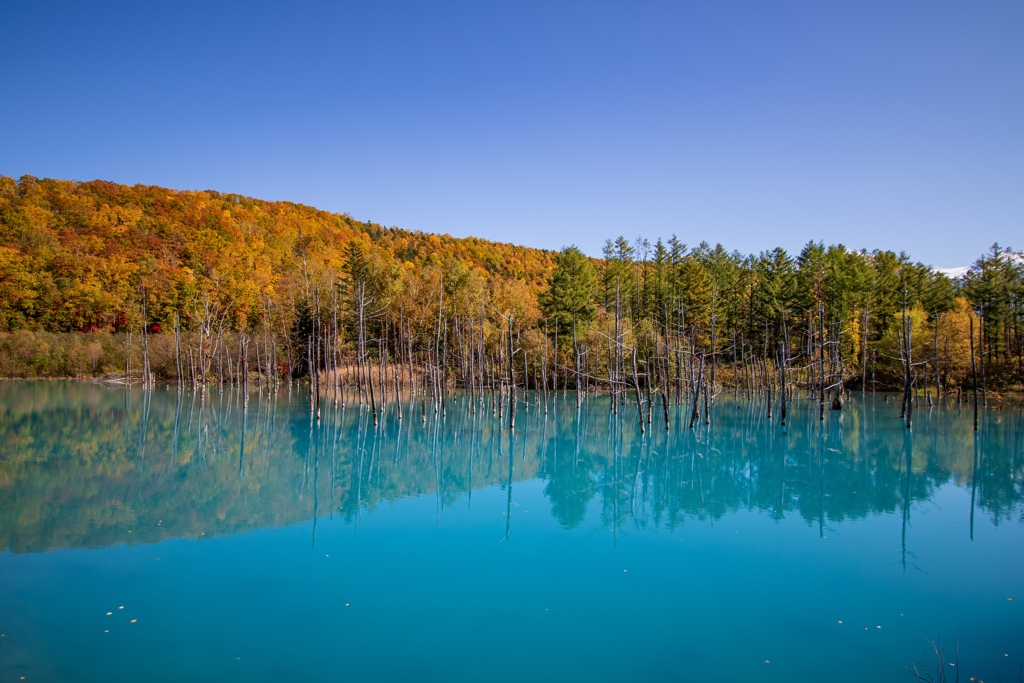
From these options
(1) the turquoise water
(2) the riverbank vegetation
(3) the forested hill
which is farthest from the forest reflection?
(3) the forested hill

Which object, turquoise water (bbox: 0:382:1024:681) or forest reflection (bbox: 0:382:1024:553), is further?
forest reflection (bbox: 0:382:1024:553)

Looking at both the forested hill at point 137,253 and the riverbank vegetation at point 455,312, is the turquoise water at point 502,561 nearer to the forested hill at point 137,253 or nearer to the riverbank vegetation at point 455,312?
the riverbank vegetation at point 455,312

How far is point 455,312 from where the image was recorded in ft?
86.0

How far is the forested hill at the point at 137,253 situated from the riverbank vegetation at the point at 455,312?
0.56 ft

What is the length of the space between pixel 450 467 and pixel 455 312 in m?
13.0

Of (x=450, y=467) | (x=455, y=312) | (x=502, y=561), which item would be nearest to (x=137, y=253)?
(x=455, y=312)

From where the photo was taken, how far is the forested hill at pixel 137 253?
4450cm

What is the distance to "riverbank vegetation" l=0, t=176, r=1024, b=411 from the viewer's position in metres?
30.3

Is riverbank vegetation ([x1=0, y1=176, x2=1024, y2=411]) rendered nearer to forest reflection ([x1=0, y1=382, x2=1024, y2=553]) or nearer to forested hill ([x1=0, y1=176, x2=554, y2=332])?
forested hill ([x1=0, y1=176, x2=554, y2=332])

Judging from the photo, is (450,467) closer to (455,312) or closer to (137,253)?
(455,312)

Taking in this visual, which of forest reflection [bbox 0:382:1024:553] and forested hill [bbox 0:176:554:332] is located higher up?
forested hill [bbox 0:176:554:332]

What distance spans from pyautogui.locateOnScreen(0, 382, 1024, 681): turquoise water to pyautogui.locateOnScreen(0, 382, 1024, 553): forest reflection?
0.32 feet

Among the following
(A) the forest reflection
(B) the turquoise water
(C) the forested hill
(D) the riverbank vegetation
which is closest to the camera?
(B) the turquoise water

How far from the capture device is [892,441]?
58.6ft
